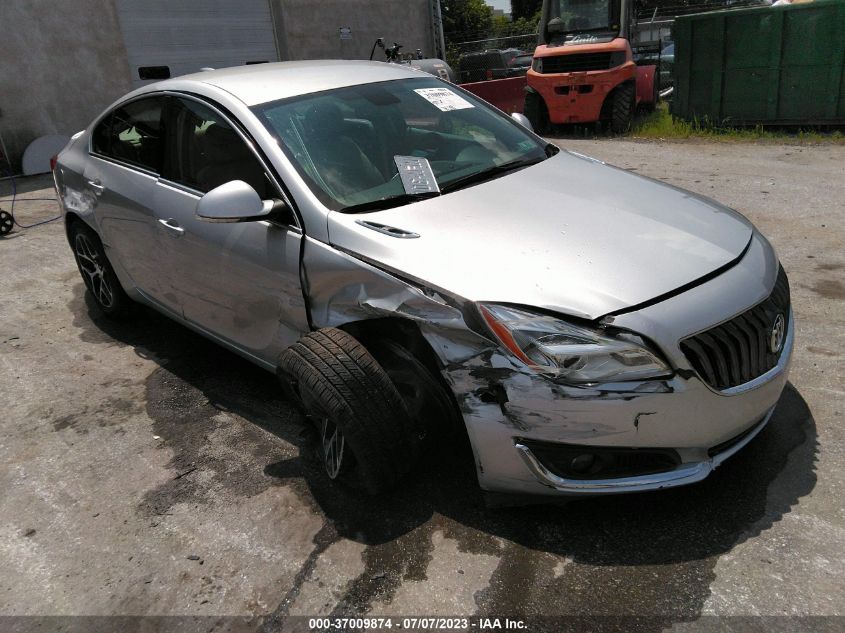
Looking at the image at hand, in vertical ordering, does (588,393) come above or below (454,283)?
below

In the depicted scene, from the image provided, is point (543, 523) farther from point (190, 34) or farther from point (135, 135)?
point (190, 34)

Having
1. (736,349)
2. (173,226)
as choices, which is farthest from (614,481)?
(173,226)

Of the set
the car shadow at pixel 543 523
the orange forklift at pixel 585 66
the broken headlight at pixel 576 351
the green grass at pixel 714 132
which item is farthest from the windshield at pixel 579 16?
the broken headlight at pixel 576 351

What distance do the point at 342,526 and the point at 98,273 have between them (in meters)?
2.94

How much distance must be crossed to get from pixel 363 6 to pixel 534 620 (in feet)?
52.9

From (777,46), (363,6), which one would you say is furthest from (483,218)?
(363,6)

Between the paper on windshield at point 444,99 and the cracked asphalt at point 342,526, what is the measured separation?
3.62 ft

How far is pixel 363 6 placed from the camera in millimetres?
16078

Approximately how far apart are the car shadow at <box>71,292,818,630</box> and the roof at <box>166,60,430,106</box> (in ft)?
5.37

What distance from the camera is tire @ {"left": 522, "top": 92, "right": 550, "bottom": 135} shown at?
12.6 meters

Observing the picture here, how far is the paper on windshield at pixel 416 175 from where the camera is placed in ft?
10.1

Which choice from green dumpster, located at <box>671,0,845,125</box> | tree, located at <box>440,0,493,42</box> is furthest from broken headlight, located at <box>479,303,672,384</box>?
tree, located at <box>440,0,493,42</box>

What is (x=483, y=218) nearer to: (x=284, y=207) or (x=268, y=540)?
(x=284, y=207)

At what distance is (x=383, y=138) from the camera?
333cm
